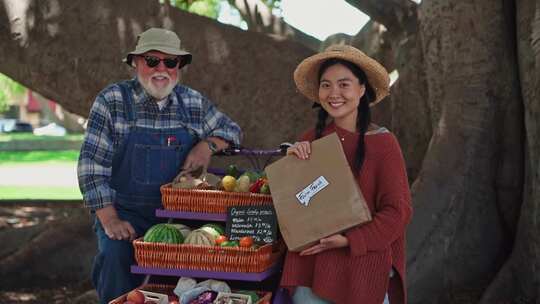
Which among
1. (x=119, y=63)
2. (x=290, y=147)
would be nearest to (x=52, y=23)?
(x=119, y=63)

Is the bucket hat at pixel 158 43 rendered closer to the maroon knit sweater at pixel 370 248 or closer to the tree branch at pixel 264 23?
the maroon knit sweater at pixel 370 248

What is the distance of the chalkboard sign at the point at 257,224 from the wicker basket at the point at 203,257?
6cm

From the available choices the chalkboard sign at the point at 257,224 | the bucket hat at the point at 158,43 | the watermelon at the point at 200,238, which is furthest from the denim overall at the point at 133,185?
the chalkboard sign at the point at 257,224

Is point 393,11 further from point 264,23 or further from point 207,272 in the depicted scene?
point 207,272

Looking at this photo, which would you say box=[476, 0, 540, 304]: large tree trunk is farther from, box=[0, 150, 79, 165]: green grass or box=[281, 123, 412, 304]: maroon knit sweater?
box=[0, 150, 79, 165]: green grass

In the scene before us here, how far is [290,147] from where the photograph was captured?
4.14 meters

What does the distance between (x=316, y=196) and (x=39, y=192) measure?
51.0 feet

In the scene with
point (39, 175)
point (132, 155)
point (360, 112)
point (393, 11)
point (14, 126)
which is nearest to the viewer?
point (360, 112)

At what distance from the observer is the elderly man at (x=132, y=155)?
15.0 ft

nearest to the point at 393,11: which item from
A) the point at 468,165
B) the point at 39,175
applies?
the point at 468,165

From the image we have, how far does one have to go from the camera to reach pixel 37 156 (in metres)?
31.8

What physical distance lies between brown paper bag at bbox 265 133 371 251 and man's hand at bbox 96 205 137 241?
0.90m

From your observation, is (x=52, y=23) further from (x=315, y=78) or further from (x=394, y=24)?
(x=315, y=78)

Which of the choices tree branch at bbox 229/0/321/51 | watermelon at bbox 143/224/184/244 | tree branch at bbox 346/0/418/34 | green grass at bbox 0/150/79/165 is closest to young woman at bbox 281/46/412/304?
watermelon at bbox 143/224/184/244
